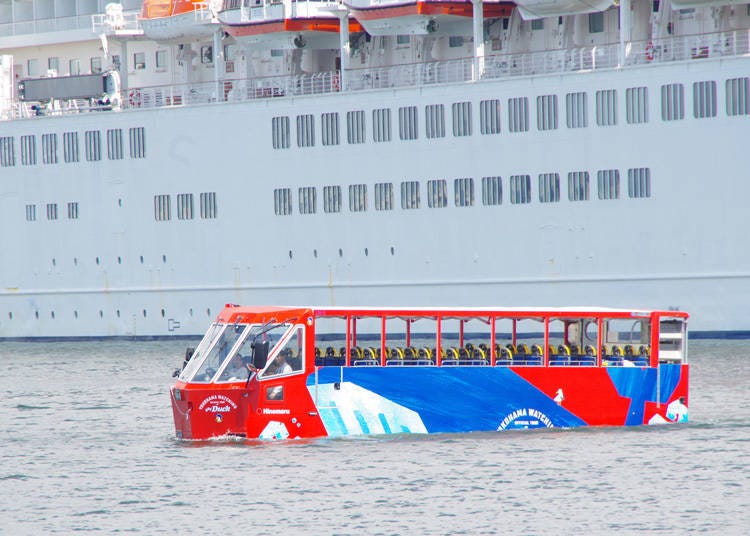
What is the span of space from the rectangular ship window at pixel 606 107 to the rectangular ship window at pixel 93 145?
58.7 feet

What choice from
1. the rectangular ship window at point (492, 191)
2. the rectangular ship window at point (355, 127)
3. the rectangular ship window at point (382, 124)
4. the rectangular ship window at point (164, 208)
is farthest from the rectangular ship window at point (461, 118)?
the rectangular ship window at point (164, 208)

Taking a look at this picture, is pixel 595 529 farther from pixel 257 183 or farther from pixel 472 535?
pixel 257 183

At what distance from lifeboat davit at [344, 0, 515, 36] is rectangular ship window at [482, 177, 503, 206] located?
16.9 ft

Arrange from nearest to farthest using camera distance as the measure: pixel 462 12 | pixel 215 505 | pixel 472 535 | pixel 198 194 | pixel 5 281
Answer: pixel 472 535, pixel 215 505, pixel 462 12, pixel 198 194, pixel 5 281

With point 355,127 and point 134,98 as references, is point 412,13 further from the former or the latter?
point 134,98

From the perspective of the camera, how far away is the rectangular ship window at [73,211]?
5759 centimetres

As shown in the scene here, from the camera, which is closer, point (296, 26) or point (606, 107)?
point (606, 107)

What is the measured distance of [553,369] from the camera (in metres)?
28.5

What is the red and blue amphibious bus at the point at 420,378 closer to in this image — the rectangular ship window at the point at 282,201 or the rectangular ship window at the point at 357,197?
the rectangular ship window at the point at 357,197

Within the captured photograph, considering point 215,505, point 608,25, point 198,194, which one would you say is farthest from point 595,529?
point 198,194

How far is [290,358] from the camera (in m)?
27.0

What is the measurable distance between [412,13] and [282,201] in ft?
24.0

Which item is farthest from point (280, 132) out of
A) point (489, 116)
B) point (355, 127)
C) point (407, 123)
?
point (489, 116)

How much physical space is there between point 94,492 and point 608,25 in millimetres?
29643
